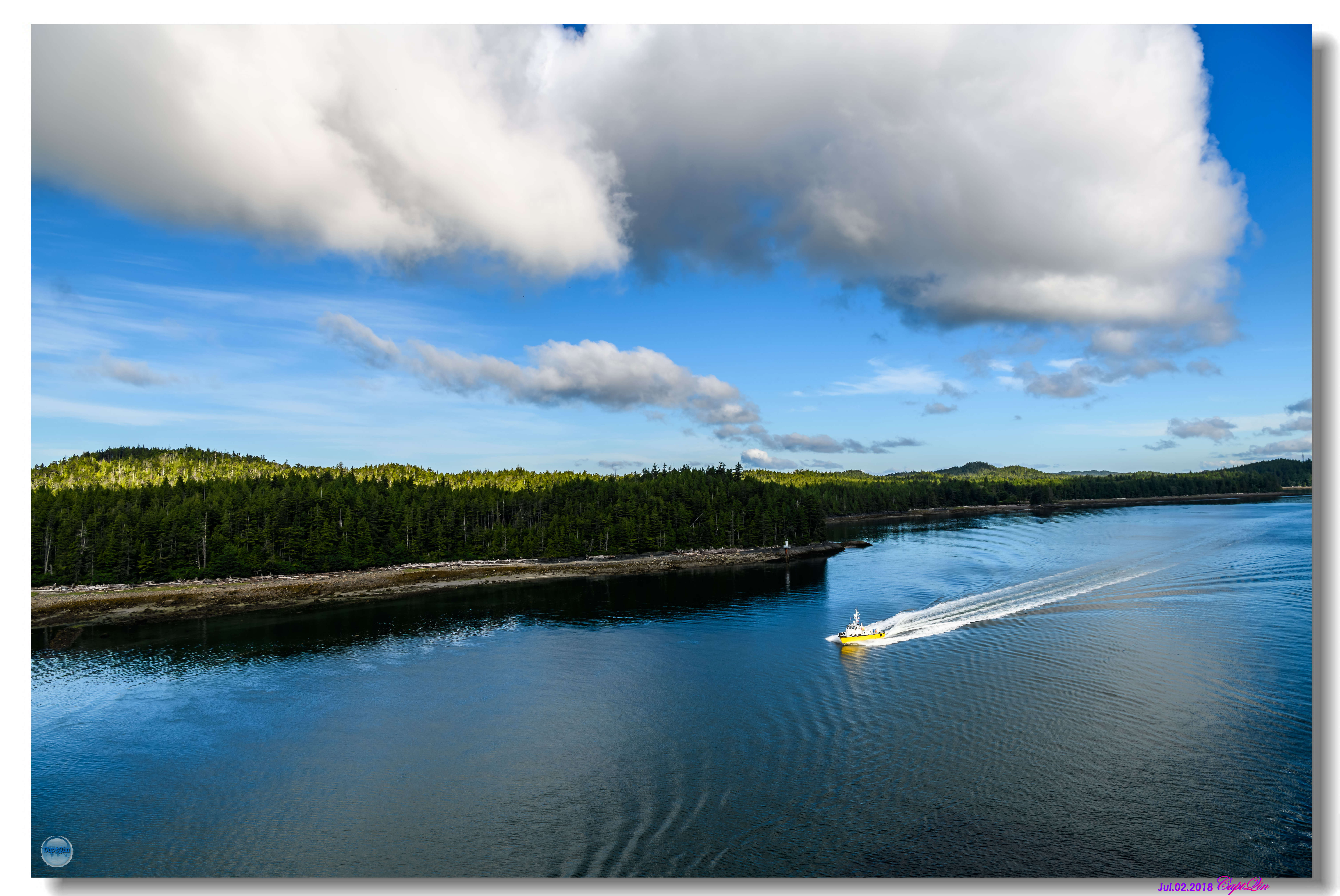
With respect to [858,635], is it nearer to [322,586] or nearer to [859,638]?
[859,638]

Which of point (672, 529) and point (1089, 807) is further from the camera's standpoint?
point (672, 529)

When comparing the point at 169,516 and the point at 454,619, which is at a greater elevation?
the point at 169,516

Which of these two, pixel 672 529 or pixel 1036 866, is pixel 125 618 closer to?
pixel 672 529

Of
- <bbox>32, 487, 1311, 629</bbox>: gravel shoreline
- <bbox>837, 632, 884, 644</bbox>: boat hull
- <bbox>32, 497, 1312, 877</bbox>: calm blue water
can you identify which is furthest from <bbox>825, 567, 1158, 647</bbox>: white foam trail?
<bbox>32, 487, 1311, 629</bbox>: gravel shoreline

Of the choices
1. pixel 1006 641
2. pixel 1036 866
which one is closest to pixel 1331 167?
pixel 1036 866

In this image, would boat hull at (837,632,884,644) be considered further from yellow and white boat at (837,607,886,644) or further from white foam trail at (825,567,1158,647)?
white foam trail at (825,567,1158,647)

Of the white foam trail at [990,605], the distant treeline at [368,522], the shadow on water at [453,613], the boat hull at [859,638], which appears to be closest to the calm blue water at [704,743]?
the white foam trail at [990,605]
